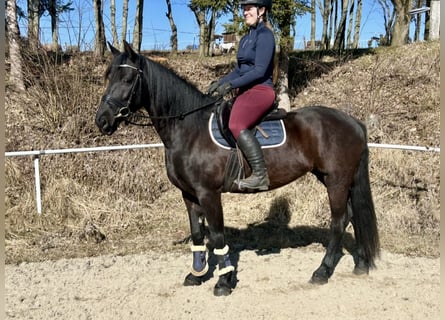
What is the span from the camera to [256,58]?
12.3ft

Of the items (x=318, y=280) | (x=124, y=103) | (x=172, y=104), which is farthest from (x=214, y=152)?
(x=318, y=280)

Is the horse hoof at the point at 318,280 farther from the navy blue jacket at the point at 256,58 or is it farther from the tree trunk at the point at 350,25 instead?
the tree trunk at the point at 350,25

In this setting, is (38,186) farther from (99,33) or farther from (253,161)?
(99,33)

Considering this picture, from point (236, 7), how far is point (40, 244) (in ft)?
19.6

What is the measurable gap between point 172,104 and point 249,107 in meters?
0.76

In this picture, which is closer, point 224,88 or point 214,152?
point 224,88

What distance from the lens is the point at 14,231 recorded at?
5.68 meters

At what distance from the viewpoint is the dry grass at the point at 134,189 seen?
18.6ft

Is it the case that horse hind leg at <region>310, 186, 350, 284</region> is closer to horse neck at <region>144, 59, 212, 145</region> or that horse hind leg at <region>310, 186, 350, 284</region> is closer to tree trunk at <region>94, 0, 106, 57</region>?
horse neck at <region>144, 59, 212, 145</region>

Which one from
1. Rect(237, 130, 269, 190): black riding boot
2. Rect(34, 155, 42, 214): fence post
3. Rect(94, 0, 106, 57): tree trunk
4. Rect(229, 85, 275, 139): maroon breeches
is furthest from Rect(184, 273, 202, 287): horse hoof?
Rect(94, 0, 106, 57): tree trunk

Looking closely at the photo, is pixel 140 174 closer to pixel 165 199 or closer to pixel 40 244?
pixel 165 199

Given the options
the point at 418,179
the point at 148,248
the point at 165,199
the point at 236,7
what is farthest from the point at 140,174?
the point at 418,179

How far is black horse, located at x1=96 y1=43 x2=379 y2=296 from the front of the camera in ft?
12.2

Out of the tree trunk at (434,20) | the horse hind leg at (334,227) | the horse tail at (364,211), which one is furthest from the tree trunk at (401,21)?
the horse hind leg at (334,227)
